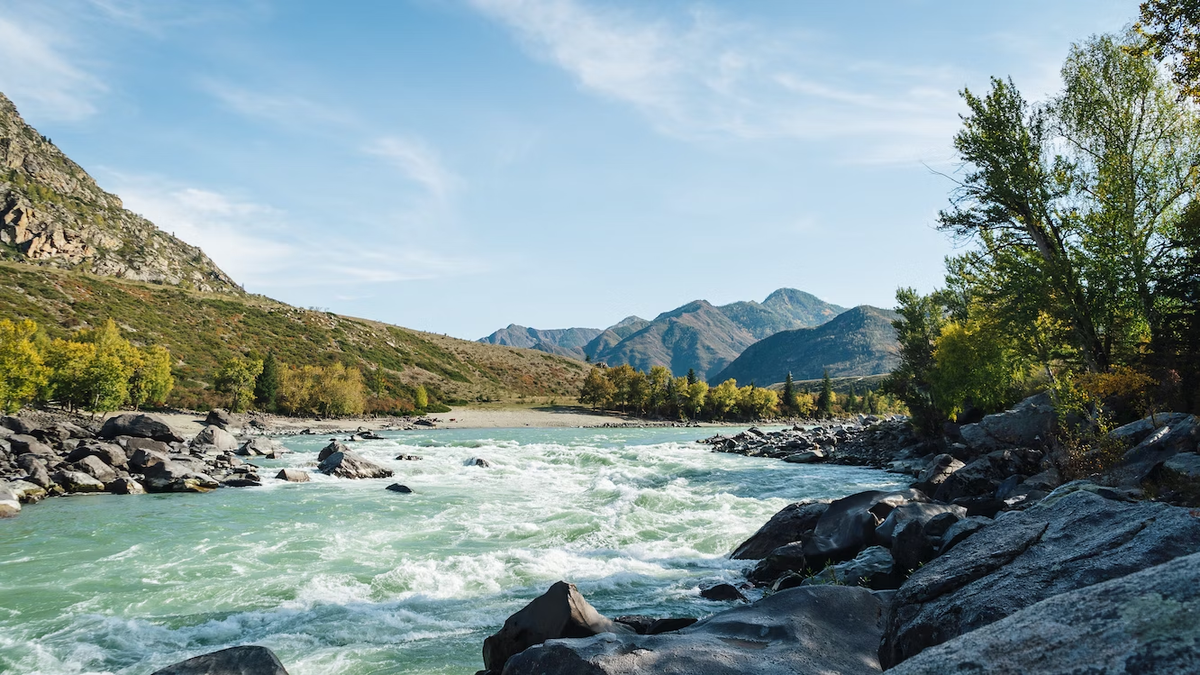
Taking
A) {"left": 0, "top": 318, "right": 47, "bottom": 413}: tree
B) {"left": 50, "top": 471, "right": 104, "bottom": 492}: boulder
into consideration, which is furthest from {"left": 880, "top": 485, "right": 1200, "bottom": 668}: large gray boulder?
{"left": 0, "top": 318, "right": 47, "bottom": 413}: tree

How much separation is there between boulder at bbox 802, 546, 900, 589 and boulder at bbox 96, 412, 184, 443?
44034 millimetres

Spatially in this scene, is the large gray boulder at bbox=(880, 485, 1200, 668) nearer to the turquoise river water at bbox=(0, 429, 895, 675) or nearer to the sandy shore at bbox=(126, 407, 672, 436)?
the turquoise river water at bbox=(0, 429, 895, 675)

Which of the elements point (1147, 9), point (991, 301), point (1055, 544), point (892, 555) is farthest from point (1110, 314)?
point (1055, 544)

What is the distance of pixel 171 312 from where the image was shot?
391 ft

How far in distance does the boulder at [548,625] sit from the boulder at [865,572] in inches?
189

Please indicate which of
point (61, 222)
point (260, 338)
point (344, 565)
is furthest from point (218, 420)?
point (61, 222)

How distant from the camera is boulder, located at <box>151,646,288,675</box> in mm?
7339

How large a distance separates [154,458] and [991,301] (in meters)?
41.1

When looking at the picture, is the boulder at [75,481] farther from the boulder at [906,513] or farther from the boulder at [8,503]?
the boulder at [906,513]

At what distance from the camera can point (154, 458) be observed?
1199 inches

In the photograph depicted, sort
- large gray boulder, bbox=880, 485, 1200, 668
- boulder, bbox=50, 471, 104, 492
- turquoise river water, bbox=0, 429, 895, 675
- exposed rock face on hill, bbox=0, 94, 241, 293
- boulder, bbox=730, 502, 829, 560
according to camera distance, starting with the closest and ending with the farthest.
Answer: large gray boulder, bbox=880, 485, 1200, 668 → turquoise river water, bbox=0, 429, 895, 675 → boulder, bbox=730, 502, 829, 560 → boulder, bbox=50, 471, 104, 492 → exposed rock face on hill, bbox=0, 94, 241, 293

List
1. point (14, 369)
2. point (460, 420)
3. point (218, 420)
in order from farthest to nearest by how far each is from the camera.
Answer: point (460, 420)
point (218, 420)
point (14, 369)

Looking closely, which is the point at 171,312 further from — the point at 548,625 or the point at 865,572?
the point at 865,572

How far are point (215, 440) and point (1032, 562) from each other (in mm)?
49827
